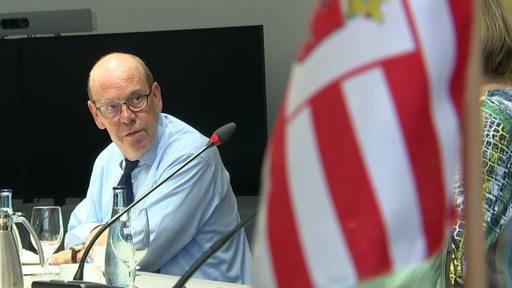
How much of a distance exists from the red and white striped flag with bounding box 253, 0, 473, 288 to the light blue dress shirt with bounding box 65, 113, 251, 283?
2.11 meters

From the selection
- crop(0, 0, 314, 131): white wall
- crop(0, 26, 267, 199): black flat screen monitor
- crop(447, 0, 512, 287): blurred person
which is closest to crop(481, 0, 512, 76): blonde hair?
crop(447, 0, 512, 287): blurred person

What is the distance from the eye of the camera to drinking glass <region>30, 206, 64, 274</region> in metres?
2.96

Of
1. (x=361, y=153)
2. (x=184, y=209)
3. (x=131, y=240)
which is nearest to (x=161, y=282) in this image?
(x=131, y=240)

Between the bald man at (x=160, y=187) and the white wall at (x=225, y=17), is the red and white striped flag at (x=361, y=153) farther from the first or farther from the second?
the white wall at (x=225, y=17)

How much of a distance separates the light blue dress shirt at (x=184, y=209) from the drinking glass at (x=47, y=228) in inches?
10.4

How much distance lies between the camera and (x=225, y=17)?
5.60 metres

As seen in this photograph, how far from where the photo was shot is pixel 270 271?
90cm

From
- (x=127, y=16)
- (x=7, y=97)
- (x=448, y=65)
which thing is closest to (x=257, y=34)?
(x=127, y=16)

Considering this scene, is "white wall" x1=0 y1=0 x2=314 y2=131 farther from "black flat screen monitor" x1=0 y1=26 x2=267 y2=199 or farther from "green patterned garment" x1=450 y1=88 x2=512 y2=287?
"green patterned garment" x1=450 y1=88 x2=512 y2=287

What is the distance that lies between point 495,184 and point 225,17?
3616mm

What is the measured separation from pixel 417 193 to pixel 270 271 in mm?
152

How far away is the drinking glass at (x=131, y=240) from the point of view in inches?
100.0

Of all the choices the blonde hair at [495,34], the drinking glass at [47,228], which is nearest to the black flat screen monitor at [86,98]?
the drinking glass at [47,228]

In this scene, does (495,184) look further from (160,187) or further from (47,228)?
(47,228)
